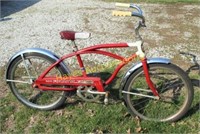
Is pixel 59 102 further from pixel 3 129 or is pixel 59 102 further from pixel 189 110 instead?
pixel 189 110

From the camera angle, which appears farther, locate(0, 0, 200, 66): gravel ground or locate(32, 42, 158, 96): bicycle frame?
locate(0, 0, 200, 66): gravel ground

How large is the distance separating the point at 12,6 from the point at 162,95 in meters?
6.06

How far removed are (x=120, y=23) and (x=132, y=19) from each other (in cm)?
39

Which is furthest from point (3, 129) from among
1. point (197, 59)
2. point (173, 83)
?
point (197, 59)

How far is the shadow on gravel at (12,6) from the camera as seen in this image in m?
8.75

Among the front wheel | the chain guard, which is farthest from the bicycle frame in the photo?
the front wheel

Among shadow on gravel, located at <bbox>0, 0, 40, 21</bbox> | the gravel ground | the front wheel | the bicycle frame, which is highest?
shadow on gravel, located at <bbox>0, 0, 40, 21</bbox>

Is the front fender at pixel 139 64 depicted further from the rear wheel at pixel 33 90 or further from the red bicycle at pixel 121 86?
the rear wheel at pixel 33 90

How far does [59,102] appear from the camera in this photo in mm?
4715

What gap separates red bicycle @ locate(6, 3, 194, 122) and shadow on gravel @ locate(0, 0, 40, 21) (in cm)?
418

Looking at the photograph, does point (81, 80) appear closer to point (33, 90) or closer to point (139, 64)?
point (139, 64)

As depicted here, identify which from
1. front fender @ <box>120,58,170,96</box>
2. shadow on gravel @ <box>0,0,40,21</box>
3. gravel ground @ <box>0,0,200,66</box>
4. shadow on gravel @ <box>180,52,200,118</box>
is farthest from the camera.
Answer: shadow on gravel @ <box>0,0,40,21</box>

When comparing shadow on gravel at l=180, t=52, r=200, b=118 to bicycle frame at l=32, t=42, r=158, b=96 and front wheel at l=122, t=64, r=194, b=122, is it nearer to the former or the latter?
front wheel at l=122, t=64, r=194, b=122

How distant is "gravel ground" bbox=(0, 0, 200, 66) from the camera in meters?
6.66
